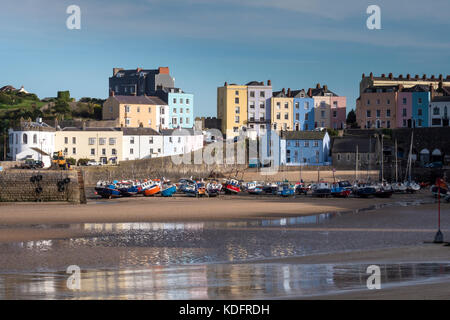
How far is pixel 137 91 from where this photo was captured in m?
90.6

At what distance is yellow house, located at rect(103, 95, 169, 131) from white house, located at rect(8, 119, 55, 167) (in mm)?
12370

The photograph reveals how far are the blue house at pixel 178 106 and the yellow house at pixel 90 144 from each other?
15494 millimetres

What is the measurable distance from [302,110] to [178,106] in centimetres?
1593

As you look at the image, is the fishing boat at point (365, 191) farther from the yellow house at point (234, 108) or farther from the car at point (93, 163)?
the yellow house at point (234, 108)

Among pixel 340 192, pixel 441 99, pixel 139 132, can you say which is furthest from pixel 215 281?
pixel 441 99

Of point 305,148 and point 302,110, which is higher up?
point 302,110

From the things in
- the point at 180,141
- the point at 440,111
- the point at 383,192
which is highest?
the point at 440,111

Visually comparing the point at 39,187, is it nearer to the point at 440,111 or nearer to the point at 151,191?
the point at 151,191

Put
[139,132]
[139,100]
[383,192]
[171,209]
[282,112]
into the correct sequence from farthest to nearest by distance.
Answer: [282,112]
[139,100]
[139,132]
[383,192]
[171,209]

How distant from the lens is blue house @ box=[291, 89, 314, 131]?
Result: 8150 cm

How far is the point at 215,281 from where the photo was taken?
1539 cm
